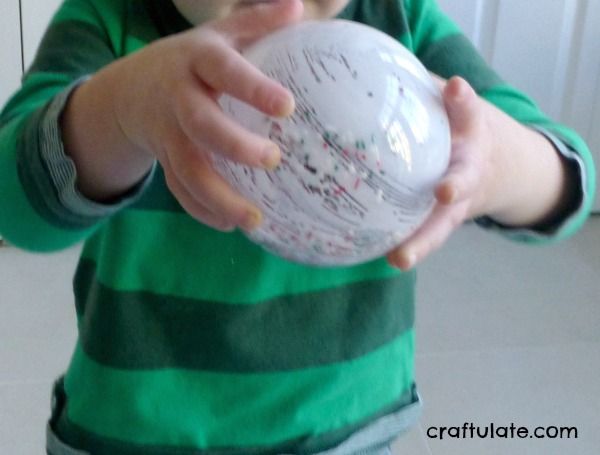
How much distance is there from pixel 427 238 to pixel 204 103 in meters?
0.12

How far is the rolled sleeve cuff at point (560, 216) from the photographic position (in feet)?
1.66

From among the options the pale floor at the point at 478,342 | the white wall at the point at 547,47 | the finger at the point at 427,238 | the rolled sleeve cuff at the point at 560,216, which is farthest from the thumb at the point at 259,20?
the white wall at the point at 547,47

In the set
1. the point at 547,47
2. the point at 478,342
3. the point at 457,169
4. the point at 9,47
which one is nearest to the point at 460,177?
the point at 457,169

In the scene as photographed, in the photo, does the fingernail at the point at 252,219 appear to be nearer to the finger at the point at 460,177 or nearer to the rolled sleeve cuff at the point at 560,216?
the finger at the point at 460,177

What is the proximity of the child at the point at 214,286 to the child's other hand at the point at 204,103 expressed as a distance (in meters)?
0.08

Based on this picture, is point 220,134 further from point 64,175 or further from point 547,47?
point 547,47

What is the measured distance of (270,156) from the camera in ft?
1.04

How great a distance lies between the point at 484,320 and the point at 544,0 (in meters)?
0.63

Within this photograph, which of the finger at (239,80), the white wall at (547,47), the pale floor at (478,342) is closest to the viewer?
the finger at (239,80)

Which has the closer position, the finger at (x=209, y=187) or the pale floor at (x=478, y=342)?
the finger at (x=209, y=187)

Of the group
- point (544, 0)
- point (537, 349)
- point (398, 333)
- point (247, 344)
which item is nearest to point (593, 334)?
point (537, 349)

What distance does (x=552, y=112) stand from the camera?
1600 millimetres

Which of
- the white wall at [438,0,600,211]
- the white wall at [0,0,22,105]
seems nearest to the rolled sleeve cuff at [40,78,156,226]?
the white wall at [0,0,22,105]

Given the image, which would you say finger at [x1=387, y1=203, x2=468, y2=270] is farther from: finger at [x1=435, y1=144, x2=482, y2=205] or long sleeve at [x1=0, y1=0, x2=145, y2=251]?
long sleeve at [x1=0, y1=0, x2=145, y2=251]
